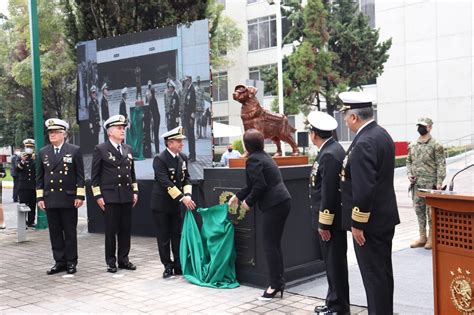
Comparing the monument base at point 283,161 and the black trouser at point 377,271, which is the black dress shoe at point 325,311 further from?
the monument base at point 283,161

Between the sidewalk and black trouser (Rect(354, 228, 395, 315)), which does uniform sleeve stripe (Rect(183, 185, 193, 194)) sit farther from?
black trouser (Rect(354, 228, 395, 315))

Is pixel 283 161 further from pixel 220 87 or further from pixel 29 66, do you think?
pixel 220 87

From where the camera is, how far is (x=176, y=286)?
20.5ft

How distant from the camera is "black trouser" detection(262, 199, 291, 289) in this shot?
5566mm

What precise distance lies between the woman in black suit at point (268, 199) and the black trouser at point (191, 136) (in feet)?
11.0

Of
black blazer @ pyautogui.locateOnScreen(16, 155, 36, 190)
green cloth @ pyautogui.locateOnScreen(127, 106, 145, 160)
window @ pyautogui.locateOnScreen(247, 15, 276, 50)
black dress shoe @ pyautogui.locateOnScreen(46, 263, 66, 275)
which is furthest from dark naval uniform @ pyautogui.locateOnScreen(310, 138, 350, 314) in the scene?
window @ pyautogui.locateOnScreen(247, 15, 276, 50)

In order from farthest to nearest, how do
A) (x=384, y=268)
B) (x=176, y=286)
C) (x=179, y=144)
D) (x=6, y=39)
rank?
(x=6, y=39) → (x=179, y=144) → (x=176, y=286) → (x=384, y=268)

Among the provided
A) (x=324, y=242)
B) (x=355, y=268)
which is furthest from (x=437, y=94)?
(x=324, y=242)

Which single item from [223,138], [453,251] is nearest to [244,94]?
[453,251]

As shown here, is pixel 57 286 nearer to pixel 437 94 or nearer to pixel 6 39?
pixel 437 94

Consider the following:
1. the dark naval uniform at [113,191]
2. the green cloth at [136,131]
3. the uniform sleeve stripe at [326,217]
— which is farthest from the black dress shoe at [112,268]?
the uniform sleeve stripe at [326,217]

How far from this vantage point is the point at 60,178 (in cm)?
713

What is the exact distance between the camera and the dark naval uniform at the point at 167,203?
6.69 metres

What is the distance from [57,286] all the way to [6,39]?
1277 inches
